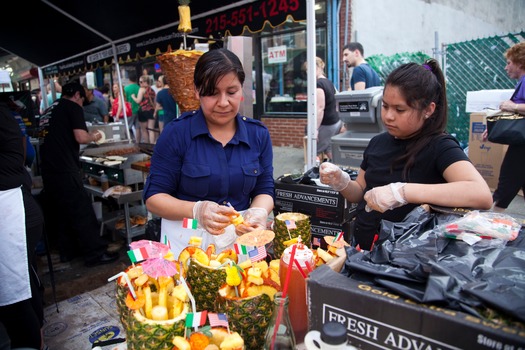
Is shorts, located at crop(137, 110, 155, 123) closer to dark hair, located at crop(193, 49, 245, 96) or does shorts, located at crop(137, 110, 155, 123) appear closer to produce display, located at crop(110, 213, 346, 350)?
dark hair, located at crop(193, 49, 245, 96)

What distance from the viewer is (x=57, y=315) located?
3230 millimetres

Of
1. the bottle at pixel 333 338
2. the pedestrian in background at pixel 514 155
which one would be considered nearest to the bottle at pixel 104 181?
the bottle at pixel 333 338

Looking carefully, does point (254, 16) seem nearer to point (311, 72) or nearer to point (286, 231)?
point (311, 72)

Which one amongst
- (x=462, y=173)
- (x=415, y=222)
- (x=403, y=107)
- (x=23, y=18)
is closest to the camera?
(x=415, y=222)

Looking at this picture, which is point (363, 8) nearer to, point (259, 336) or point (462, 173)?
point (462, 173)

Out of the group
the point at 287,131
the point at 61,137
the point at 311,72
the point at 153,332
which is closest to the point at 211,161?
the point at 153,332

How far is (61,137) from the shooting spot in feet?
12.7

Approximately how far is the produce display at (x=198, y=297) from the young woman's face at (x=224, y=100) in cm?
73

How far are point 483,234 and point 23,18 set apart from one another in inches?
291

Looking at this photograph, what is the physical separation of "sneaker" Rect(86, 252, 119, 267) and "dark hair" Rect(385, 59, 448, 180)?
12.0 feet

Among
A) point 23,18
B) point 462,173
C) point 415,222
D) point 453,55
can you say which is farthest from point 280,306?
point 453,55

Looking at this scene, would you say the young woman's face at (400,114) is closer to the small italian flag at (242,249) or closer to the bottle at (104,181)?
the small italian flag at (242,249)

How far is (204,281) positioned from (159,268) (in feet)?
0.66

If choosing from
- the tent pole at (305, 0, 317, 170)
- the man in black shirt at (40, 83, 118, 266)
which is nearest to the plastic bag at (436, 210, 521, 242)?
the tent pole at (305, 0, 317, 170)
